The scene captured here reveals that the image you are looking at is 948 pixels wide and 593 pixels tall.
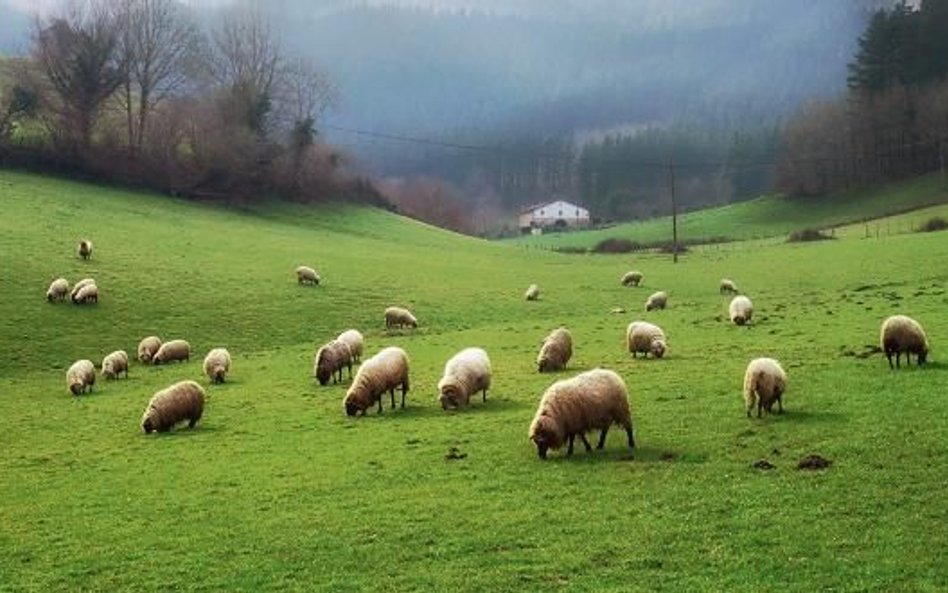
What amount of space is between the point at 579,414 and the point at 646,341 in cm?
1316

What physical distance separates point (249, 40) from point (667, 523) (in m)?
115

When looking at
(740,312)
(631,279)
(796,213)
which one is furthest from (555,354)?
(796,213)

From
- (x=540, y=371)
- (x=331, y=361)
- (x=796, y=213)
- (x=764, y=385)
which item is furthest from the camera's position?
(x=796, y=213)

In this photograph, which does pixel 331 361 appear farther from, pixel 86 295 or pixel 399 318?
pixel 86 295

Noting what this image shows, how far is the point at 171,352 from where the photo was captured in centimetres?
3625

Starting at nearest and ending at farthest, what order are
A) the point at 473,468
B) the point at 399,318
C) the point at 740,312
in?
1. the point at 473,468
2. the point at 740,312
3. the point at 399,318

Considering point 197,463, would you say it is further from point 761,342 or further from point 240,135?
point 240,135

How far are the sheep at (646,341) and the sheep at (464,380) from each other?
7.17 meters

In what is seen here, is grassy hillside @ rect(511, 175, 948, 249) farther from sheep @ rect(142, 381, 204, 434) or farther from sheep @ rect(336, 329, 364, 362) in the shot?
sheep @ rect(142, 381, 204, 434)

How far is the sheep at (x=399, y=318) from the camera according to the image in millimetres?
43719

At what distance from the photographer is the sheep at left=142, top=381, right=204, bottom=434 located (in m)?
23.2

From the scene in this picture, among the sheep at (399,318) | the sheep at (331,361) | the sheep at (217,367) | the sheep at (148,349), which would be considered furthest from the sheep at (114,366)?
the sheep at (399,318)

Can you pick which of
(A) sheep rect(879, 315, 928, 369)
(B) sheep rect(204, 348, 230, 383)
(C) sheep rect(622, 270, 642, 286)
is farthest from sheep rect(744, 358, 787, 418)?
(C) sheep rect(622, 270, 642, 286)

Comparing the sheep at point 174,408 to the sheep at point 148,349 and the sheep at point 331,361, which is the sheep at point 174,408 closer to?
the sheep at point 331,361
